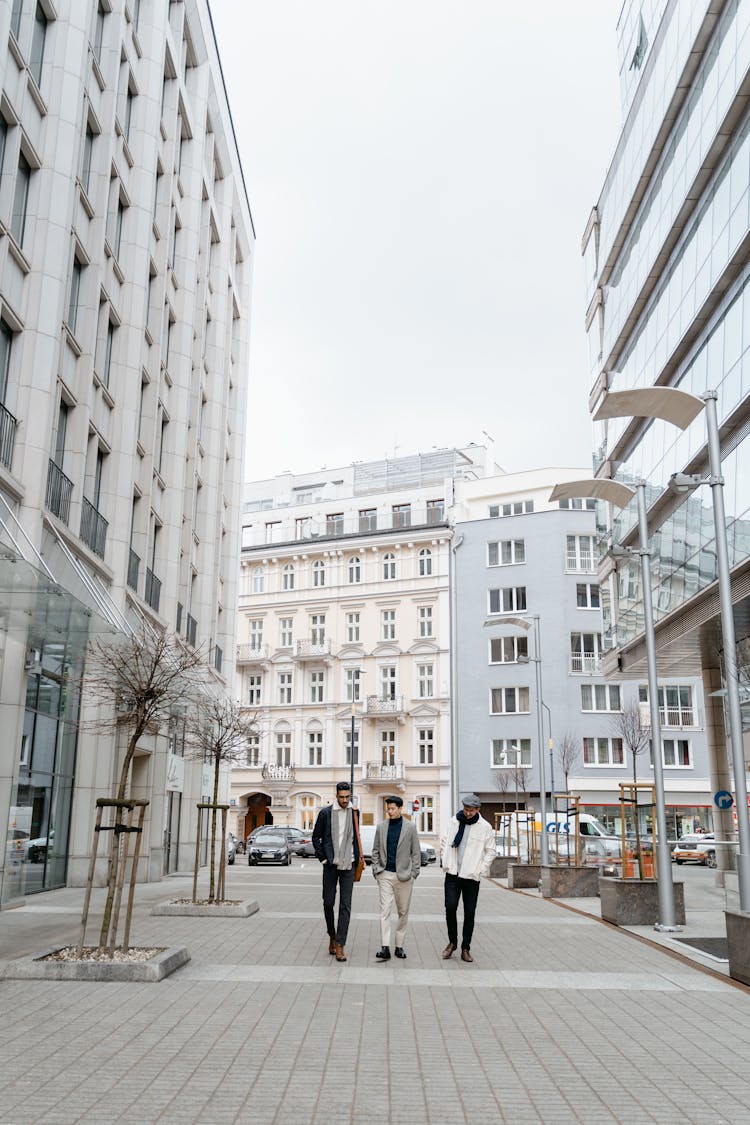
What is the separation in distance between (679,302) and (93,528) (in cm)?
1578

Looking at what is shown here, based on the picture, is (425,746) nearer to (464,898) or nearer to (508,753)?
(508,753)

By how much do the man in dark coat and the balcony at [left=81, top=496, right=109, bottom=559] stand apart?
13.0 m

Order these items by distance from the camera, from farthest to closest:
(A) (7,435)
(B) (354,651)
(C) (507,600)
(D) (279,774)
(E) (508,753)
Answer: (B) (354,651) → (D) (279,774) → (C) (507,600) → (E) (508,753) → (A) (7,435)

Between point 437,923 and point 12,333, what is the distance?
12472mm

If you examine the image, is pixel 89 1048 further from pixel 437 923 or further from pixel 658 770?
pixel 658 770

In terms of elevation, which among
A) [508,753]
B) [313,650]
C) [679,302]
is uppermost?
[679,302]

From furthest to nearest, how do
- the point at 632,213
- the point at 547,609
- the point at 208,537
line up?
the point at 547,609 < the point at 208,537 < the point at 632,213

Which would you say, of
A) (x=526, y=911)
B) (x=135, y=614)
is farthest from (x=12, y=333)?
(x=526, y=911)

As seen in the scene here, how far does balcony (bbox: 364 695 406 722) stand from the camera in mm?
58406

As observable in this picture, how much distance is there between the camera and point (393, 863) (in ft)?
36.6

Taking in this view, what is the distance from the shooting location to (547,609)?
5609cm

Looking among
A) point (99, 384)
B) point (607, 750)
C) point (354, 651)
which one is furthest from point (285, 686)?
point (99, 384)

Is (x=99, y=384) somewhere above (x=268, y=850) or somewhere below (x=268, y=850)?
above

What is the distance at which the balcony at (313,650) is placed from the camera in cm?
6196
